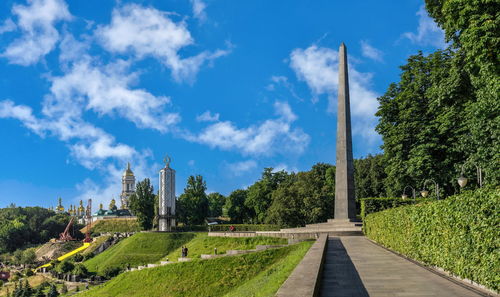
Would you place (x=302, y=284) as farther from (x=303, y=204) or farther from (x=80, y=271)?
(x=80, y=271)

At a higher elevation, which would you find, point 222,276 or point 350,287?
point 350,287

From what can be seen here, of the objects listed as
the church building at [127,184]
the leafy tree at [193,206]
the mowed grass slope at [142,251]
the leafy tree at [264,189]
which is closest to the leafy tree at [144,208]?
the leafy tree at [193,206]

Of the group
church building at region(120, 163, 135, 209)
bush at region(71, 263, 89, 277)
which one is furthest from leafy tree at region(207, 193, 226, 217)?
bush at region(71, 263, 89, 277)

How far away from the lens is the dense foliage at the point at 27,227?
107062mm

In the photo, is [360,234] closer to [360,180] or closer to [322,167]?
[360,180]

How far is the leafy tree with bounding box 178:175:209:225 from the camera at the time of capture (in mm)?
82938

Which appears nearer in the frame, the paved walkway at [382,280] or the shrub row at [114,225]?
the paved walkway at [382,280]

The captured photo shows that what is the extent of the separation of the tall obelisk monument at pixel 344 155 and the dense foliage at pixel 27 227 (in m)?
89.0

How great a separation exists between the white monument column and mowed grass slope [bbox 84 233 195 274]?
23.2ft

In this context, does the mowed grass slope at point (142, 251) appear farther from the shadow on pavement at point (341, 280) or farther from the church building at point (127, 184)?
the church building at point (127, 184)

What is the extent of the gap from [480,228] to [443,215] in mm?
2430

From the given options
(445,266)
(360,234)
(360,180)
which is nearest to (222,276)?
(445,266)

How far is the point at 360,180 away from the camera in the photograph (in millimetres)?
65562

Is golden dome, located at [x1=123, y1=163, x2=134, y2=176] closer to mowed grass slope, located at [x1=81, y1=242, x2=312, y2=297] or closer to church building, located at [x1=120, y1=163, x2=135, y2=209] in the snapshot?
church building, located at [x1=120, y1=163, x2=135, y2=209]
